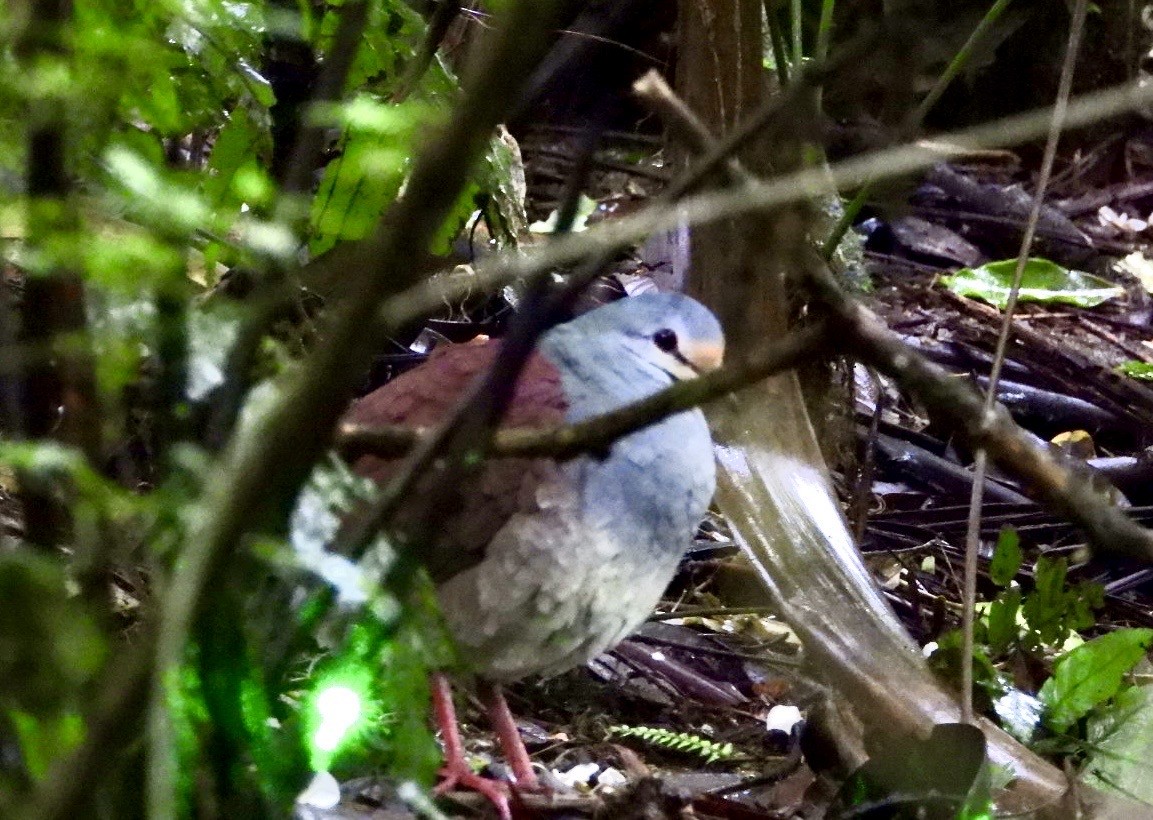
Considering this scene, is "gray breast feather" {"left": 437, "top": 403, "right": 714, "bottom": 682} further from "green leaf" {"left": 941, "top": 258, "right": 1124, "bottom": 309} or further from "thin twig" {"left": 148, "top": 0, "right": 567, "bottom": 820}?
"green leaf" {"left": 941, "top": 258, "right": 1124, "bottom": 309}

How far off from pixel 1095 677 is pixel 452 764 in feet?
3.65

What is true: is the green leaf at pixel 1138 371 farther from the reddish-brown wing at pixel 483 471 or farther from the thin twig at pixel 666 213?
the thin twig at pixel 666 213

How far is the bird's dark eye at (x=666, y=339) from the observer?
2176 mm

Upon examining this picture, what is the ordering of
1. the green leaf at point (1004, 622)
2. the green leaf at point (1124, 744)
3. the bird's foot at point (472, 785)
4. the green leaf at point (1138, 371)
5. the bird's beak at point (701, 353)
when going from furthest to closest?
the green leaf at point (1138, 371) → the green leaf at point (1004, 622) → the green leaf at point (1124, 744) → the bird's beak at point (701, 353) → the bird's foot at point (472, 785)

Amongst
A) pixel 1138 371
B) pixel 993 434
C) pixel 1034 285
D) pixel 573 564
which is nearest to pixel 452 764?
pixel 573 564

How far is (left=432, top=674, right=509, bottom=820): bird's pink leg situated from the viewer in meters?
1.97

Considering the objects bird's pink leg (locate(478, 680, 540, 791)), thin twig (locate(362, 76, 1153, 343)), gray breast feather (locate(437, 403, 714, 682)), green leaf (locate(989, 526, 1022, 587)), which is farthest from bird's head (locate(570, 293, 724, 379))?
thin twig (locate(362, 76, 1153, 343))

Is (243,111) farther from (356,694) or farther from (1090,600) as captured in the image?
(1090,600)

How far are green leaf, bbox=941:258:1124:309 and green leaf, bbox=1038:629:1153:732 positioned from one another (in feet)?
6.49

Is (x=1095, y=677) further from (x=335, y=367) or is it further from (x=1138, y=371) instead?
(x=335, y=367)

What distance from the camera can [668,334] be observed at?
2182 mm

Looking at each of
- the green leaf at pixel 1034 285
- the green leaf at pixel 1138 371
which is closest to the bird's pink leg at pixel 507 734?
the green leaf at pixel 1138 371

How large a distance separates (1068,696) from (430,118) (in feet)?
5.37

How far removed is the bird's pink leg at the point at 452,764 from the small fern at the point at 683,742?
0.39 m
